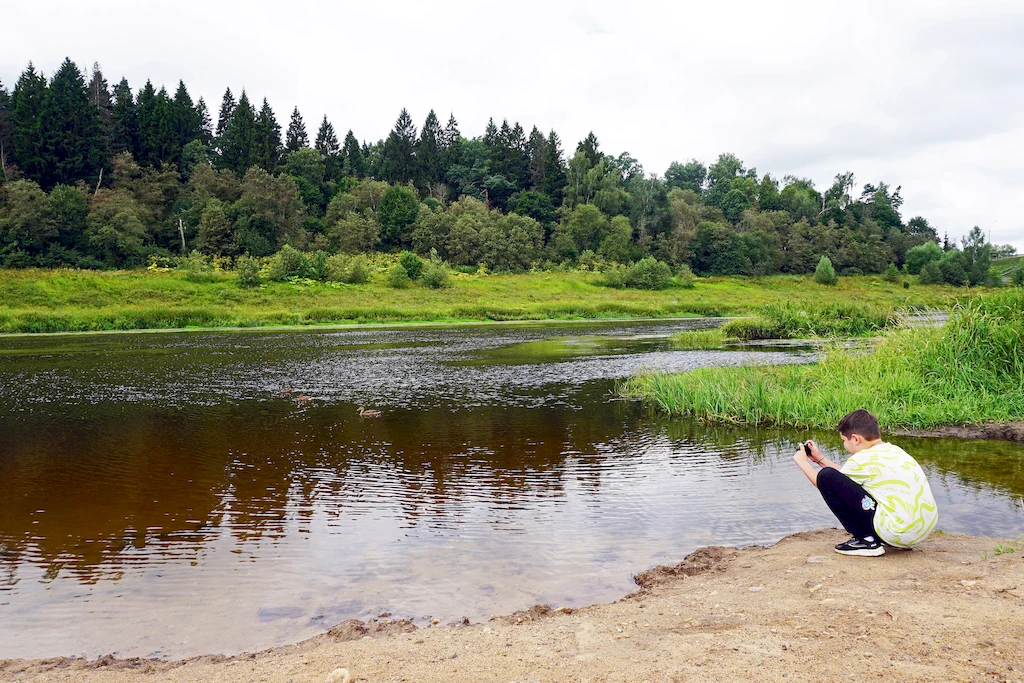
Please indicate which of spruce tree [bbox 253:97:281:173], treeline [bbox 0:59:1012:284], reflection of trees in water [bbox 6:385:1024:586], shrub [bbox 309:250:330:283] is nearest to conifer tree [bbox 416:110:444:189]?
treeline [bbox 0:59:1012:284]

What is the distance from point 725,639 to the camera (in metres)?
4.49

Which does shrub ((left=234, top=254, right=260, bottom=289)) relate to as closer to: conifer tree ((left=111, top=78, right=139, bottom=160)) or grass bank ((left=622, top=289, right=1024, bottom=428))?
conifer tree ((left=111, top=78, right=139, bottom=160))

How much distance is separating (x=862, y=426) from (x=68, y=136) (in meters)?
103

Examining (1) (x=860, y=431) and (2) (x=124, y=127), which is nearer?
(1) (x=860, y=431)

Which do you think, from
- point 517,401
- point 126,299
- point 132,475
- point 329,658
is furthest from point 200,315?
point 329,658

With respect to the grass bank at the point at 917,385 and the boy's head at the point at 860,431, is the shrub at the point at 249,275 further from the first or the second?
the boy's head at the point at 860,431

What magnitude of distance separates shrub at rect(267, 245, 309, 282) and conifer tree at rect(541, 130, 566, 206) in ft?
203

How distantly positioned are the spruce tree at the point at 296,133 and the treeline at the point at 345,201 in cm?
30

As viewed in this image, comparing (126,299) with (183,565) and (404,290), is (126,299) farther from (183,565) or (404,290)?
(183,565)

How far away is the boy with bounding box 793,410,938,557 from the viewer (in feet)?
20.2

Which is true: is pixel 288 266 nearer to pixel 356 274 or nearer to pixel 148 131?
pixel 356 274

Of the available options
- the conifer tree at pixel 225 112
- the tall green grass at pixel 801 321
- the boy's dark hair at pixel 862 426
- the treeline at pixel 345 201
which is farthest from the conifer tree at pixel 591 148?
the boy's dark hair at pixel 862 426

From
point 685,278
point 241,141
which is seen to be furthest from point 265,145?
point 685,278

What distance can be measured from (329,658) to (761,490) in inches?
278
